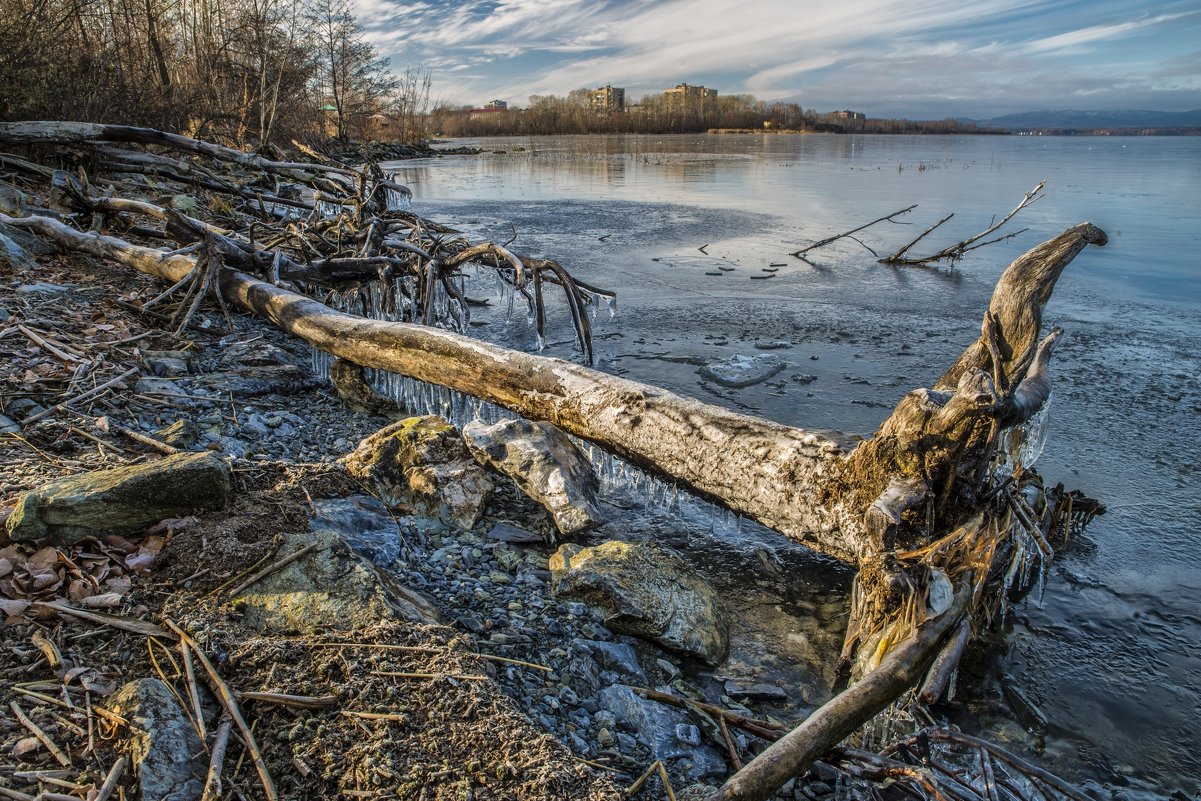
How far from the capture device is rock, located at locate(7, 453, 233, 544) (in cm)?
242

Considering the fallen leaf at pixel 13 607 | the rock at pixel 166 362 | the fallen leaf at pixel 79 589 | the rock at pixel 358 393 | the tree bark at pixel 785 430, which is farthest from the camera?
the rock at pixel 358 393

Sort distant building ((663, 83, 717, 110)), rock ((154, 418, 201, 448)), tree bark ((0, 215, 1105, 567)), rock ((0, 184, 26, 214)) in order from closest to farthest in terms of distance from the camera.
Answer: tree bark ((0, 215, 1105, 567)), rock ((154, 418, 201, 448)), rock ((0, 184, 26, 214)), distant building ((663, 83, 717, 110))

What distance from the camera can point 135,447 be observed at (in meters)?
3.47

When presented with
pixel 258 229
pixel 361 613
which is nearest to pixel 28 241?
pixel 258 229

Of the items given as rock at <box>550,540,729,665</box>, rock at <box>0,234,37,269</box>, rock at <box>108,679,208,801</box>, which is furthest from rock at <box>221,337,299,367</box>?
rock at <box>108,679,208,801</box>

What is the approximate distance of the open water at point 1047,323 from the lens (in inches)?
121

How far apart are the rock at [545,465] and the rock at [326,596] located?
127cm

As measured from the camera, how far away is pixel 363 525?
3.25m

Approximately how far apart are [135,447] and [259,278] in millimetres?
3707

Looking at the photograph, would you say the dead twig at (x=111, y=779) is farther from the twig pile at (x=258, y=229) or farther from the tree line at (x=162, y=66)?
the tree line at (x=162, y=66)

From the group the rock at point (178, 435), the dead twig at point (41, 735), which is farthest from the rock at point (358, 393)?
the dead twig at point (41, 735)

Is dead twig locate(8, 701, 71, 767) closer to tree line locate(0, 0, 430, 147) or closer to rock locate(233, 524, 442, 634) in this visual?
rock locate(233, 524, 442, 634)

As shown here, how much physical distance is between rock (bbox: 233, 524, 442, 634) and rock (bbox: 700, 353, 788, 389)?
4462 mm

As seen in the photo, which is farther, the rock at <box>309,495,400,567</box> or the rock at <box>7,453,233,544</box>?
the rock at <box>309,495,400,567</box>
